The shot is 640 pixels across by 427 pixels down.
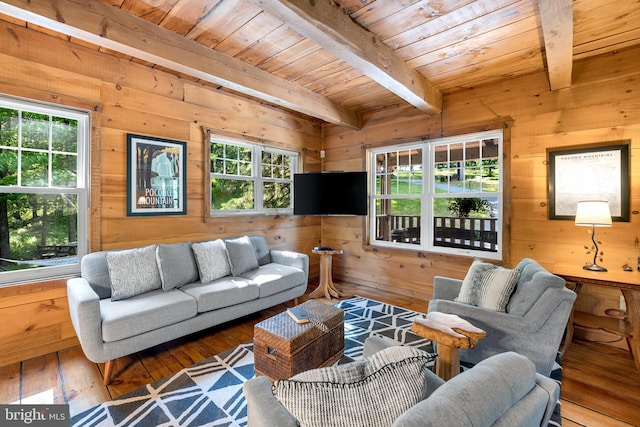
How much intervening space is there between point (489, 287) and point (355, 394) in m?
1.85

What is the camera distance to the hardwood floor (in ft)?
6.22

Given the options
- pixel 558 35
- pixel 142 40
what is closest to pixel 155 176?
pixel 142 40

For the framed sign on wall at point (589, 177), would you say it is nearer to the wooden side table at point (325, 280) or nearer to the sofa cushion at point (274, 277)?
the wooden side table at point (325, 280)

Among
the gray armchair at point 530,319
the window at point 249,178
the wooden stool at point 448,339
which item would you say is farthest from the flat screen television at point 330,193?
the wooden stool at point 448,339

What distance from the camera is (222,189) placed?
153 inches

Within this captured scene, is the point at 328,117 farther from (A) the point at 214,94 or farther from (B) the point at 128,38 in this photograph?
(B) the point at 128,38

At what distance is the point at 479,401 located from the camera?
0.79 metres

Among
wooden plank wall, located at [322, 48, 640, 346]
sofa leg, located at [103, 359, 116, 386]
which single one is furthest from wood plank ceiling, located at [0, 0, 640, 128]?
sofa leg, located at [103, 359, 116, 386]

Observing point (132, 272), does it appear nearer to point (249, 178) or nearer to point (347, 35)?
point (249, 178)

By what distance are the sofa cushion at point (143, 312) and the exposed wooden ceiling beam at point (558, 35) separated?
3.28 m

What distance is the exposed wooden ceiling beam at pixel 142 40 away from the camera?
1935mm

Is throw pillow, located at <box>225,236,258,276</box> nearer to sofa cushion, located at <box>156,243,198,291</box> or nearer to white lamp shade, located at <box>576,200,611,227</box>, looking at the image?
sofa cushion, located at <box>156,243,198,291</box>

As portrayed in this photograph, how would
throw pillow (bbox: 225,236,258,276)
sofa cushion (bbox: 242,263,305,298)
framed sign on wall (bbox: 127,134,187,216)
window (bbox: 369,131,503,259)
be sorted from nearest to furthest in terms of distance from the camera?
framed sign on wall (bbox: 127,134,187,216)
sofa cushion (bbox: 242,263,305,298)
throw pillow (bbox: 225,236,258,276)
window (bbox: 369,131,503,259)

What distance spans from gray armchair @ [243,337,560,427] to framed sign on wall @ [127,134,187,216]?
2.69 metres
